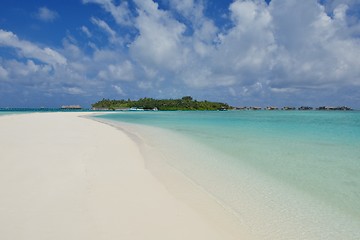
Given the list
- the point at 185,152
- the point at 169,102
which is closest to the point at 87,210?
the point at 185,152

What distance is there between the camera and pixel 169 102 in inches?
6171

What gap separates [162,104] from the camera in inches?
6014

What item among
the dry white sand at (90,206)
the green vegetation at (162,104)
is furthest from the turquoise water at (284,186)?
the green vegetation at (162,104)

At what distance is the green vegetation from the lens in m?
153

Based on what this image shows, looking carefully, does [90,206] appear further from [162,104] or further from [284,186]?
[162,104]

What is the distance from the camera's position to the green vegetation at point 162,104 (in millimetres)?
152625

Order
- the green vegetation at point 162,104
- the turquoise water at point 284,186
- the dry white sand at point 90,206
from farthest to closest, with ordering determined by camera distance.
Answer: the green vegetation at point 162,104 → the turquoise water at point 284,186 → the dry white sand at point 90,206

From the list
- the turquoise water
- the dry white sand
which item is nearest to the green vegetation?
the turquoise water

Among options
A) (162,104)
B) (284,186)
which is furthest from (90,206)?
(162,104)

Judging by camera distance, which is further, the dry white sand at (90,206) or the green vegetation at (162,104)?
the green vegetation at (162,104)

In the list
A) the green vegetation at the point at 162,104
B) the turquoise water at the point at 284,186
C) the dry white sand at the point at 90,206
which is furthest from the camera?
the green vegetation at the point at 162,104

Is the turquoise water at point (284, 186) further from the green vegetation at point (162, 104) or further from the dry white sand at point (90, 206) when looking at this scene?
the green vegetation at point (162, 104)

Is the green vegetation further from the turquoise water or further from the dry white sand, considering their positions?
the dry white sand

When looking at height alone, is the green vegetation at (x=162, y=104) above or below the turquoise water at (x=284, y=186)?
above
